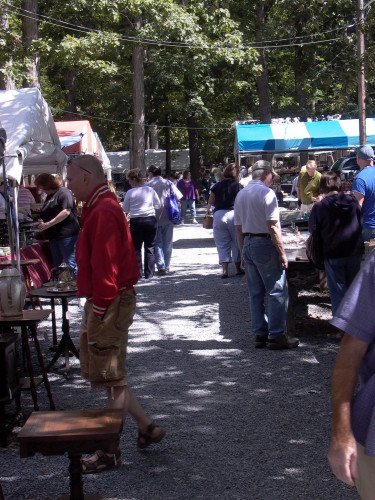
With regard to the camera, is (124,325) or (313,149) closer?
(124,325)

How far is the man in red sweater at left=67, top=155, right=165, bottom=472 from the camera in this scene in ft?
14.6

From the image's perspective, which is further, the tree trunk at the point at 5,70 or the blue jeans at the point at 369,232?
the tree trunk at the point at 5,70

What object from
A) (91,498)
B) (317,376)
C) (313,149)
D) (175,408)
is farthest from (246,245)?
(313,149)

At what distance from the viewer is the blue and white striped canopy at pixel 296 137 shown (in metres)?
20.6

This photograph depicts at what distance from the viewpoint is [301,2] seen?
1027cm

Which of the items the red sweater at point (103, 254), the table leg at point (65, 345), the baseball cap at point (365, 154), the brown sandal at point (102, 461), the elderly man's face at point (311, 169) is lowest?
the brown sandal at point (102, 461)

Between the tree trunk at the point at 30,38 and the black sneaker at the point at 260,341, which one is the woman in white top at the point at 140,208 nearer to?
the black sneaker at the point at 260,341

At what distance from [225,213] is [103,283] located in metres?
8.14

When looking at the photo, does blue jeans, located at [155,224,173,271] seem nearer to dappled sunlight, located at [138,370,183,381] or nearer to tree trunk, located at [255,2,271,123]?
dappled sunlight, located at [138,370,183,381]

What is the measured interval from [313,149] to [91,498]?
1804 cm

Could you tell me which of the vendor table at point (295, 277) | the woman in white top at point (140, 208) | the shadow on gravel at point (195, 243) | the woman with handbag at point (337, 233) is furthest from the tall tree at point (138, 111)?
the woman with handbag at point (337, 233)

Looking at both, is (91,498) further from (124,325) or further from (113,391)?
(124,325)

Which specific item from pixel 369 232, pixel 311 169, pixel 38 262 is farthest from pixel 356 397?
pixel 311 169

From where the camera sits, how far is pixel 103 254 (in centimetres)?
443
